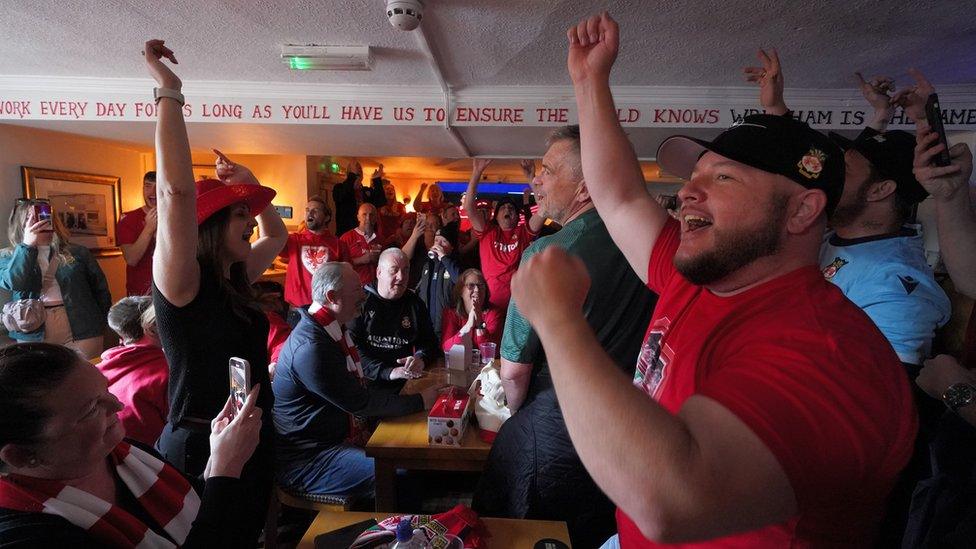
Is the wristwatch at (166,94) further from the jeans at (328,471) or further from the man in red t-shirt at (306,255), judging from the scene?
the man in red t-shirt at (306,255)

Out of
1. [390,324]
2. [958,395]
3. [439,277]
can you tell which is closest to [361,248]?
[439,277]

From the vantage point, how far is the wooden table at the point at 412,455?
6.35 ft

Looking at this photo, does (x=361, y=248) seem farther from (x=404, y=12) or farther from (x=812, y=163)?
Result: (x=812, y=163)

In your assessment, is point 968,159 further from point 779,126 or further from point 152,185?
point 152,185

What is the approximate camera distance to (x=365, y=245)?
4.79 metres

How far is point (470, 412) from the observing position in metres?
2.08

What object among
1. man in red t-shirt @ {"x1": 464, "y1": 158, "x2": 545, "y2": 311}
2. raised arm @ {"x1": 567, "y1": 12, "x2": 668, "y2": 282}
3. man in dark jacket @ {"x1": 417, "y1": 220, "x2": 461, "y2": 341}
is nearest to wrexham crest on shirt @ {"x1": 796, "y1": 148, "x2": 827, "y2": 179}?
raised arm @ {"x1": 567, "y1": 12, "x2": 668, "y2": 282}

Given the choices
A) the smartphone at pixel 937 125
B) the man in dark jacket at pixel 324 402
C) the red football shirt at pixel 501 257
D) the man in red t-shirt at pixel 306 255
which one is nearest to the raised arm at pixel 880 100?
the smartphone at pixel 937 125

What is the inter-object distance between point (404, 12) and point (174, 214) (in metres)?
1.40

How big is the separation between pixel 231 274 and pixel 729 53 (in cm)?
291

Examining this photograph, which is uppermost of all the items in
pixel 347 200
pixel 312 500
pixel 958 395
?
pixel 347 200

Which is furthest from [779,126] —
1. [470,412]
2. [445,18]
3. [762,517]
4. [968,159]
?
[445,18]

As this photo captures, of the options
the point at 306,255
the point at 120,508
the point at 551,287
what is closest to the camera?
the point at 551,287

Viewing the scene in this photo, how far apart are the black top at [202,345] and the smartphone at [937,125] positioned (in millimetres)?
2366
